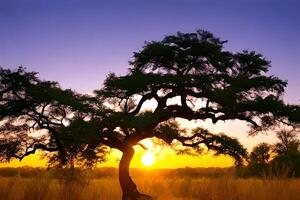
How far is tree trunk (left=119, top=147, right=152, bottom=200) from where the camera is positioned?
16781 mm

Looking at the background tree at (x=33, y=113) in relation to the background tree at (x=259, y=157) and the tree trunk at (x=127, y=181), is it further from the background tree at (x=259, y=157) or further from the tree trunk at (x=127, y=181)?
the background tree at (x=259, y=157)

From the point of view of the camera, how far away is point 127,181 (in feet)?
55.8

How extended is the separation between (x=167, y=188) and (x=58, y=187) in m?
5.18

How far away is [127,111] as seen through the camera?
1773cm

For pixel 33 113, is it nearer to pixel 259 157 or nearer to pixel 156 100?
pixel 156 100

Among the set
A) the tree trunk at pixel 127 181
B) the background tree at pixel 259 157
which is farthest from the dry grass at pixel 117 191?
the background tree at pixel 259 157

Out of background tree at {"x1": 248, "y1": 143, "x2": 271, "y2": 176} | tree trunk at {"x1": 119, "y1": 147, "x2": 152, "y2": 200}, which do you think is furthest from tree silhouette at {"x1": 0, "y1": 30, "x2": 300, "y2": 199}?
background tree at {"x1": 248, "y1": 143, "x2": 271, "y2": 176}

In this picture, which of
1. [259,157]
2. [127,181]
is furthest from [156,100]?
[259,157]

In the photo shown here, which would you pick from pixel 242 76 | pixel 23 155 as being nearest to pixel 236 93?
pixel 242 76

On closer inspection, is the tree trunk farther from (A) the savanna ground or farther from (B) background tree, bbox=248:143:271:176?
(B) background tree, bbox=248:143:271:176

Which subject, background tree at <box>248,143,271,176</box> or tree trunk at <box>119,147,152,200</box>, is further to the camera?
background tree at <box>248,143,271,176</box>

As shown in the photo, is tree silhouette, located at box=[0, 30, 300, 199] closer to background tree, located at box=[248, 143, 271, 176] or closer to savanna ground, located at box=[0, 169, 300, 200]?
savanna ground, located at box=[0, 169, 300, 200]

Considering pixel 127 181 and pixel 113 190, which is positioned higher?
pixel 127 181

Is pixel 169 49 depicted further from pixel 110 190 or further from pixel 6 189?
pixel 6 189
